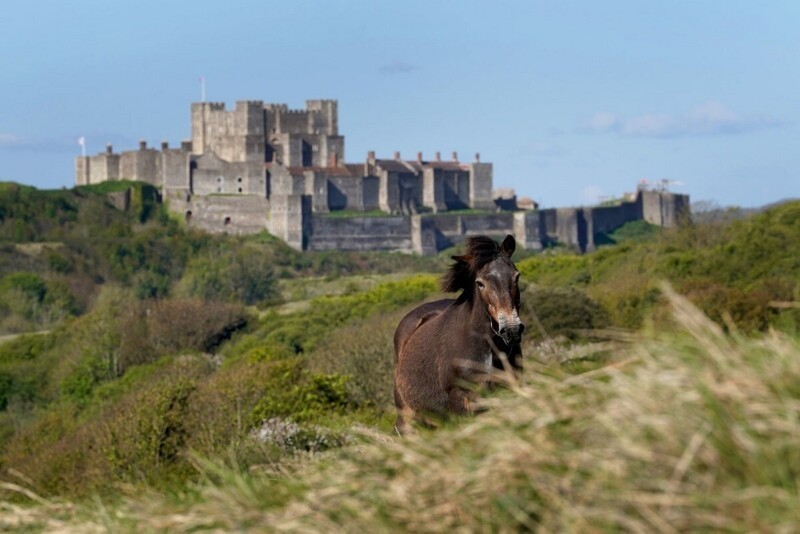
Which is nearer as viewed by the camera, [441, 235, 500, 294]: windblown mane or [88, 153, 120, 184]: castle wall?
[441, 235, 500, 294]: windblown mane

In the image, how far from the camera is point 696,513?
3.29 m

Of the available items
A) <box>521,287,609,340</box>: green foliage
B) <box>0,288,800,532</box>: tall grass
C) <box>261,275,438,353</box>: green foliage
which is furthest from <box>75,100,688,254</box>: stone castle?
<box>0,288,800,532</box>: tall grass

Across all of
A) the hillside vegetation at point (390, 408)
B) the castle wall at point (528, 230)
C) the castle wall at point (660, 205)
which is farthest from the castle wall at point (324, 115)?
the hillside vegetation at point (390, 408)

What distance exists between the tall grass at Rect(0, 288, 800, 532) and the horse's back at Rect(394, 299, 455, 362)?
3370 mm

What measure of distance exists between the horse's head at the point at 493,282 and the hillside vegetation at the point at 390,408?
0.32 m

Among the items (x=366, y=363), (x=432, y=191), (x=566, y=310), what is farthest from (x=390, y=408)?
(x=432, y=191)

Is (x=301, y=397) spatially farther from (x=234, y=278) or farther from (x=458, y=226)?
(x=458, y=226)

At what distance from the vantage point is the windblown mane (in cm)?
670

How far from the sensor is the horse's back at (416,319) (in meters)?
7.66

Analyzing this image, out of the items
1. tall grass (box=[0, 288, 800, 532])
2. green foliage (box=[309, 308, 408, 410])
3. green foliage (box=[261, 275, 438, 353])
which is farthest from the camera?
green foliage (box=[261, 275, 438, 353])

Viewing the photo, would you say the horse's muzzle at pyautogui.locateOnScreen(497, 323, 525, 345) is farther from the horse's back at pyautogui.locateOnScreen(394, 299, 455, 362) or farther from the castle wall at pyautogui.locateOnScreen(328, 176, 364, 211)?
the castle wall at pyautogui.locateOnScreen(328, 176, 364, 211)

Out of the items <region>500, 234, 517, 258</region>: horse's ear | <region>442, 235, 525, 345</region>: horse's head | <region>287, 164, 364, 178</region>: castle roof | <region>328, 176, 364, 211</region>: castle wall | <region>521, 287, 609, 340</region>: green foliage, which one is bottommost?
<region>521, 287, 609, 340</region>: green foliage

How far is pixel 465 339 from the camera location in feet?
22.1

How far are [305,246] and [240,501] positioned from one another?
3404 inches
